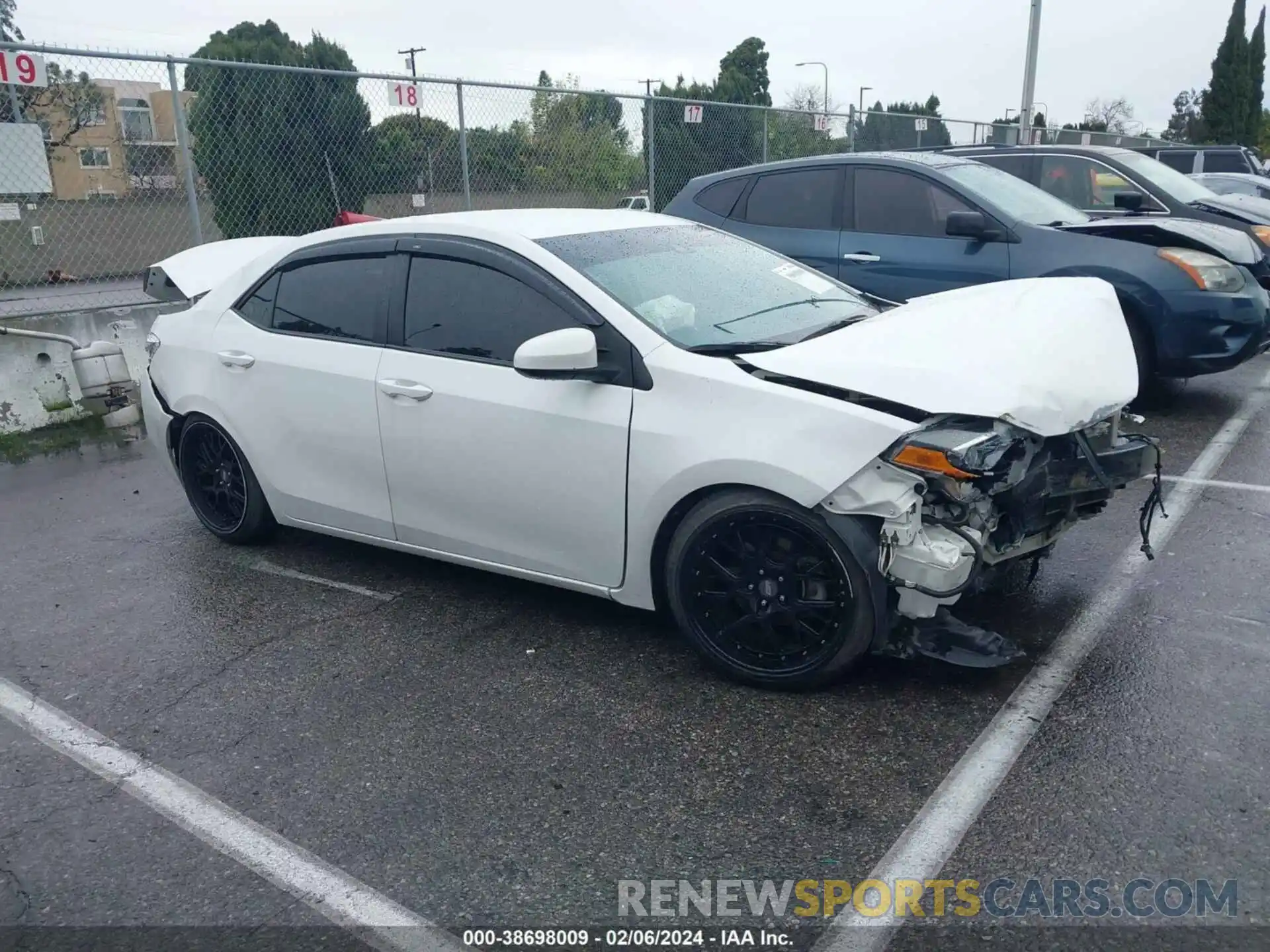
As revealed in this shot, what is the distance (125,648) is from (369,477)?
1.16m

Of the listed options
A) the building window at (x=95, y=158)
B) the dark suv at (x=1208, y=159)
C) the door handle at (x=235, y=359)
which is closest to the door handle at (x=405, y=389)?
the door handle at (x=235, y=359)

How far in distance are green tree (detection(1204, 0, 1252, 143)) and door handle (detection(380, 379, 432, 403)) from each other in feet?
212

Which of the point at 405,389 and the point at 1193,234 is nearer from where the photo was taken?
the point at 405,389

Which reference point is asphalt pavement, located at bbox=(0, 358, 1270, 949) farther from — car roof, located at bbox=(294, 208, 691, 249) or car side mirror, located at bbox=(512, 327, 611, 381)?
car roof, located at bbox=(294, 208, 691, 249)

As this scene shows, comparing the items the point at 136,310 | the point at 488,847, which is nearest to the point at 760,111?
the point at 136,310

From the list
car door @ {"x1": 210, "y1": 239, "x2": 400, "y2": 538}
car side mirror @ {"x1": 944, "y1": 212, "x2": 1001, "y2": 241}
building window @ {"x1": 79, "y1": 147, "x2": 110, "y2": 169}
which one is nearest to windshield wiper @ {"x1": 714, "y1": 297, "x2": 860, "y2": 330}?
car door @ {"x1": 210, "y1": 239, "x2": 400, "y2": 538}

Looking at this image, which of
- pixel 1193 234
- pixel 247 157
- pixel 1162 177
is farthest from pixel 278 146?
pixel 1162 177

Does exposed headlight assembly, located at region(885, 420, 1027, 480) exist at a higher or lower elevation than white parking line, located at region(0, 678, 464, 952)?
higher

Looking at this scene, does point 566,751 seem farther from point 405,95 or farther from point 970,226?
point 405,95

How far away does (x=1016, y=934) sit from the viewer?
2504mm

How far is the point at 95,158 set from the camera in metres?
8.23

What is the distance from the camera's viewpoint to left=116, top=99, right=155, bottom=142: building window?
27.0ft

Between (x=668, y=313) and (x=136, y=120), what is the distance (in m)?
6.17

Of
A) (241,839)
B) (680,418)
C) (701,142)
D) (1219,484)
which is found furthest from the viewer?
(701,142)
